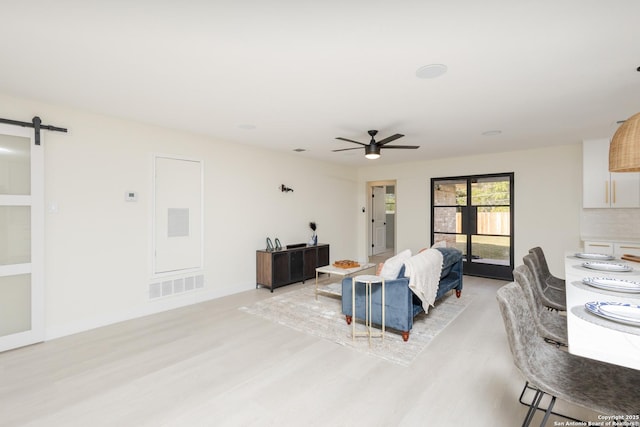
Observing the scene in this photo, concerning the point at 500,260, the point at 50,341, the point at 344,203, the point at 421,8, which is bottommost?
the point at 50,341

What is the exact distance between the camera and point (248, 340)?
3168 millimetres

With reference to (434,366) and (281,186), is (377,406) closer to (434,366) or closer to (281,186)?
(434,366)

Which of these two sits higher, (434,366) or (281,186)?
(281,186)

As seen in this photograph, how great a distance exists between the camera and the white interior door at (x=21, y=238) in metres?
3.02

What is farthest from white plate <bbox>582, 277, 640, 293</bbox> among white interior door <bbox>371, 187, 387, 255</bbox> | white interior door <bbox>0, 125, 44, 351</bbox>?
white interior door <bbox>371, 187, 387, 255</bbox>

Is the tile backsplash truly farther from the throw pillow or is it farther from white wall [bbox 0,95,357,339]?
white wall [bbox 0,95,357,339]

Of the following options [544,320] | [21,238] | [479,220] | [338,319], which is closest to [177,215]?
[21,238]

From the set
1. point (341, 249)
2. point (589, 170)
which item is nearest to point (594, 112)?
point (589, 170)

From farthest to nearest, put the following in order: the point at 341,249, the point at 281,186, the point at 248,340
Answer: the point at 341,249, the point at 281,186, the point at 248,340

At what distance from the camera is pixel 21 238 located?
312 centimetres

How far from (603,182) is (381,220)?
18.0 ft

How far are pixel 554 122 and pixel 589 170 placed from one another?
1.66 meters

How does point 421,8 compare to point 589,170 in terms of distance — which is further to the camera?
point 589,170

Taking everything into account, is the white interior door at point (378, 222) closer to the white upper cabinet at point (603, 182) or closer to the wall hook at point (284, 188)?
the wall hook at point (284, 188)
